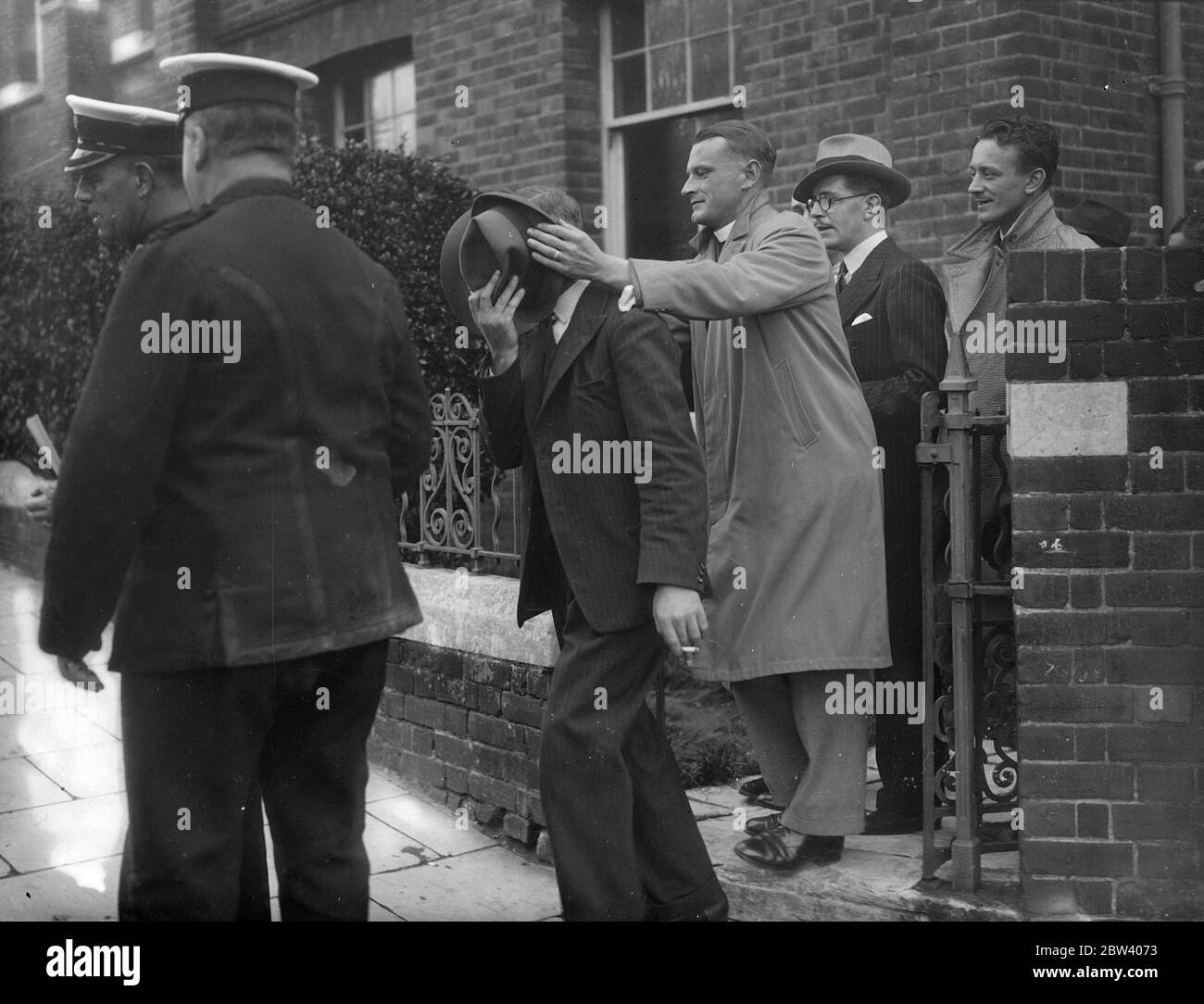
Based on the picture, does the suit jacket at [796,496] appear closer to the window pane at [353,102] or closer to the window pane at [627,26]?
the window pane at [627,26]

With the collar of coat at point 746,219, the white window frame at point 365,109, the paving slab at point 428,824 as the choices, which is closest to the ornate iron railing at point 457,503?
the paving slab at point 428,824

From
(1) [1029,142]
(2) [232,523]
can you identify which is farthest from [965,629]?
(2) [232,523]

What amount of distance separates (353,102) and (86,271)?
3353 millimetres

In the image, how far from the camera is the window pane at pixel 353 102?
8672 millimetres

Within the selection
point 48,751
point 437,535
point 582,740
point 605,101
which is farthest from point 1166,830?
point 605,101

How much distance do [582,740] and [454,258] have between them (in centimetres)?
124

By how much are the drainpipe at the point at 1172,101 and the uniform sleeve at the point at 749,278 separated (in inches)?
120

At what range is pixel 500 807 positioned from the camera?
15.4ft

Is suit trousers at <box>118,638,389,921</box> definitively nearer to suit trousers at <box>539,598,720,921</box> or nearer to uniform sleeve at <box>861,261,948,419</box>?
suit trousers at <box>539,598,720,921</box>

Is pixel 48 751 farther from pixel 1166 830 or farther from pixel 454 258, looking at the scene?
pixel 1166 830

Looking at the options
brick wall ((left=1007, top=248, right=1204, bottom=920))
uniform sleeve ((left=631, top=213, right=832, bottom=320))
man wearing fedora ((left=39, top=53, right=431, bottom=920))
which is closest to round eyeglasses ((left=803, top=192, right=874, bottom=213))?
uniform sleeve ((left=631, top=213, right=832, bottom=320))

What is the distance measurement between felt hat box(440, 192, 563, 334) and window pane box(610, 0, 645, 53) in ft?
13.7

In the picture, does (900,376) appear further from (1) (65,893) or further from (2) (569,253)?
(1) (65,893)

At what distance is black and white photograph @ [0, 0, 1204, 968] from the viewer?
2711mm
